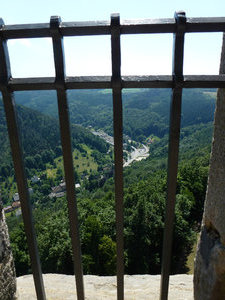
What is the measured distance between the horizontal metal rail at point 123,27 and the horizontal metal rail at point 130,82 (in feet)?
1.03

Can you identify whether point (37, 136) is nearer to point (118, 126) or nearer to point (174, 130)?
point (118, 126)

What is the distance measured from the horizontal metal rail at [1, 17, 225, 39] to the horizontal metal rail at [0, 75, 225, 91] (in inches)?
12.4

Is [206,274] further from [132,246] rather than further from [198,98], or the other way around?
[198,98]

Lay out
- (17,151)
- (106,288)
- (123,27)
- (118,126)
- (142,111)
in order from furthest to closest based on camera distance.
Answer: (142,111) < (106,288) < (17,151) < (118,126) < (123,27)

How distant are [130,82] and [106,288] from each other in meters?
3.08

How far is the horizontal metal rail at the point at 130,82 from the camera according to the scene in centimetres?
197

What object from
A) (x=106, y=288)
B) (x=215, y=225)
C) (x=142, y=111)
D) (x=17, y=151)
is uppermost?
(x=17, y=151)

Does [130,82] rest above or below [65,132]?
above

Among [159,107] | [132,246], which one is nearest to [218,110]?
[132,246]

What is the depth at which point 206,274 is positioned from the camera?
2436 millimetres

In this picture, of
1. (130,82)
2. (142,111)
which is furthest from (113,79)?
(142,111)

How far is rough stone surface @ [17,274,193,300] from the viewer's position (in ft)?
11.0

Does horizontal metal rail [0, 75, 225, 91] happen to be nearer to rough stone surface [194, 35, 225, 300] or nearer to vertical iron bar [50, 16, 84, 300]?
vertical iron bar [50, 16, 84, 300]

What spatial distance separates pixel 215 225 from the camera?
233cm
